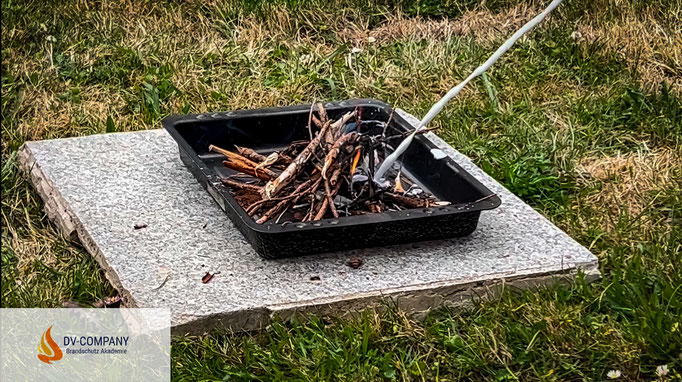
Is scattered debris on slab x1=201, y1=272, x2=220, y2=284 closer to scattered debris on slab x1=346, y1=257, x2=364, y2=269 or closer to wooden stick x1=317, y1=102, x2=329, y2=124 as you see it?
scattered debris on slab x1=346, y1=257, x2=364, y2=269

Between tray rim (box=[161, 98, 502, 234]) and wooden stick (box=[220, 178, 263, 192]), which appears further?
wooden stick (box=[220, 178, 263, 192])

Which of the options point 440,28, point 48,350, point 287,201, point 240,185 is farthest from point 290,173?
point 440,28

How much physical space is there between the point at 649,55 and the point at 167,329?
11.6 feet

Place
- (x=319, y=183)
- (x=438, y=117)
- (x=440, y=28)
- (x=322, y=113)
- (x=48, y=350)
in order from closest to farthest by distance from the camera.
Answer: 1. (x=48, y=350)
2. (x=319, y=183)
3. (x=322, y=113)
4. (x=438, y=117)
5. (x=440, y=28)

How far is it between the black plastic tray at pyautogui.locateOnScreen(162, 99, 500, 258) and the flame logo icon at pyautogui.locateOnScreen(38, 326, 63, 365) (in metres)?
0.73

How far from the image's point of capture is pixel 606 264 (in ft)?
13.0

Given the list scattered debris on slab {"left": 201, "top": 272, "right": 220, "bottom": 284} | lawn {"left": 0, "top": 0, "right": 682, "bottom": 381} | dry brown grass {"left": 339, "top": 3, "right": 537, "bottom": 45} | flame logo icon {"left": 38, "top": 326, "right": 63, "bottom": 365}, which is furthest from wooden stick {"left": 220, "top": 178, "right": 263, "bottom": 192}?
dry brown grass {"left": 339, "top": 3, "right": 537, "bottom": 45}

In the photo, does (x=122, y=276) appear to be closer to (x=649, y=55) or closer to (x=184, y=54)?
(x=184, y=54)

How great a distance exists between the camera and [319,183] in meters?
3.81

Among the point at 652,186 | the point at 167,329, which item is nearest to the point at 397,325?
the point at 167,329

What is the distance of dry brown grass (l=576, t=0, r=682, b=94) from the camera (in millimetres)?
5676

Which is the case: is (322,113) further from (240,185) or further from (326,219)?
(326,219)

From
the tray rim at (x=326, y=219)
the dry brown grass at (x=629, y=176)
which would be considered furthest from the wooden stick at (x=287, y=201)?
the dry brown grass at (x=629, y=176)

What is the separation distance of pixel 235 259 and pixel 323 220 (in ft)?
1.15
